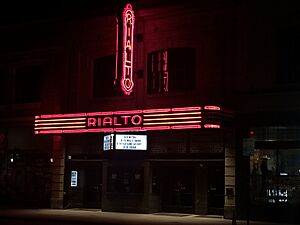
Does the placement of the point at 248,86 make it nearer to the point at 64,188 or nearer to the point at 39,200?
the point at 64,188

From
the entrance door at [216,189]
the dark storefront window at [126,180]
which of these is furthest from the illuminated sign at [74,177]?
the entrance door at [216,189]

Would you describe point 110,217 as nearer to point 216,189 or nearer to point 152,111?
point 216,189

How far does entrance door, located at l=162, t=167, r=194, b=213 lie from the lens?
1104 inches

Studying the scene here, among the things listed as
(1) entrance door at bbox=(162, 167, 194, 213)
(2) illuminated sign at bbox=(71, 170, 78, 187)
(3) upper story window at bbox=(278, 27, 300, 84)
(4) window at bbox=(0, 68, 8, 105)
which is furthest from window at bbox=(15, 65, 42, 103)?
(3) upper story window at bbox=(278, 27, 300, 84)

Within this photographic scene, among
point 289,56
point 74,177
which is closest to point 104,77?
point 74,177

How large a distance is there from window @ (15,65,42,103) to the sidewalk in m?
6.49

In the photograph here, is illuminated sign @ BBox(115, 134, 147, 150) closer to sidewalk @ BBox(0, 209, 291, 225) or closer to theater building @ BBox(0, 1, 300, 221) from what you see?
theater building @ BBox(0, 1, 300, 221)

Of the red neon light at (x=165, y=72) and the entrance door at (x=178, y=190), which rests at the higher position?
the red neon light at (x=165, y=72)

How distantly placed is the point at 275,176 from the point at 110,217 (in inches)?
293

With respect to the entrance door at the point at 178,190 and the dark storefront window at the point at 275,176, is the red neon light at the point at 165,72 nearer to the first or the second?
the entrance door at the point at 178,190

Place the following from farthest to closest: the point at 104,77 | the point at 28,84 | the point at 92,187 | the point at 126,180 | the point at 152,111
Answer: the point at 28,84, the point at 92,187, the point at 104,77, the point at 126,180, the point at 152,111

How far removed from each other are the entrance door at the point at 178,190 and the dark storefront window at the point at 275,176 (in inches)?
131

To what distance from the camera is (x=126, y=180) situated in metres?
29.4

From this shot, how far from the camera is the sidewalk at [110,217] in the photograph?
2472 centimetres
